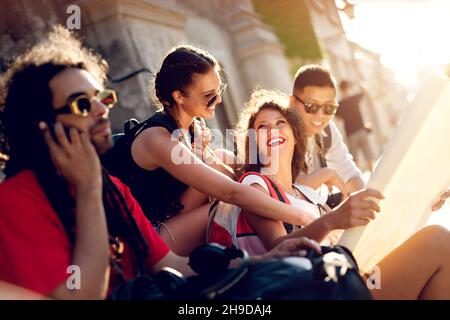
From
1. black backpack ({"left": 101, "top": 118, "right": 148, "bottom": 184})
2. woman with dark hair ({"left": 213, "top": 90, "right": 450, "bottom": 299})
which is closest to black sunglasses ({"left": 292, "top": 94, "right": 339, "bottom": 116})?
woman with dark hair ({"left": 213, "top": 90, "right": 450, "bottom": 299})

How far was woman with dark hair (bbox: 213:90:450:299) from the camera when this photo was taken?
2100 mm

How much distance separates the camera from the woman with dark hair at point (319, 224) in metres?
2.10

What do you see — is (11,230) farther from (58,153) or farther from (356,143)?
(356,143)

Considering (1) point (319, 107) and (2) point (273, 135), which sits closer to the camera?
(2) point (273, 135)

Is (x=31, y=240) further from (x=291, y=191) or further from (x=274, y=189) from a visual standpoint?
(x=291, y=191)

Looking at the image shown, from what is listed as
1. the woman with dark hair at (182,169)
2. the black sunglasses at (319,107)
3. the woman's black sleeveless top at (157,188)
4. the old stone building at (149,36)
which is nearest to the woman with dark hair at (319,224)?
the woman with dark hair at (182,169)

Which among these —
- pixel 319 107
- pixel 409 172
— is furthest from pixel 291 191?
pixel 319 107

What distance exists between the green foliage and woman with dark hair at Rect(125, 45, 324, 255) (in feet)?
31.6

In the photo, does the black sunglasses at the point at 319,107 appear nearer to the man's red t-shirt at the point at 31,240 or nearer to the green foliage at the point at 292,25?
the man's red t-shirt at the point at 31,240

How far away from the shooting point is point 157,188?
293 centimetres

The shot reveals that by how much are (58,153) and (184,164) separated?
3.42 feet

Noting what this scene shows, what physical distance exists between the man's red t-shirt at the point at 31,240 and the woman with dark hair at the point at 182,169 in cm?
102

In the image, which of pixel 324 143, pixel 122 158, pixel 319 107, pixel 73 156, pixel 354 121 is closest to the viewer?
pixel 73 156

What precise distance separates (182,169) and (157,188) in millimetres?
308
